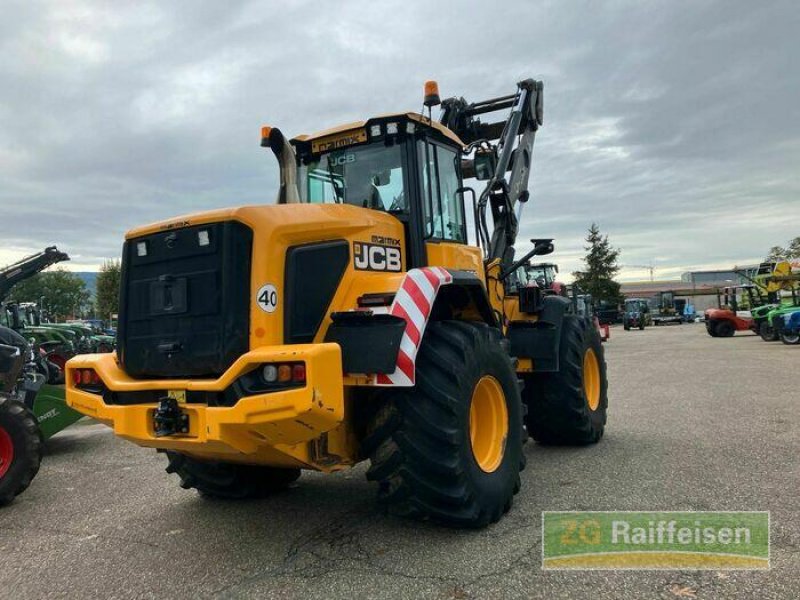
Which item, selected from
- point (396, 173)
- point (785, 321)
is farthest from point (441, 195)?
point (785, 321)

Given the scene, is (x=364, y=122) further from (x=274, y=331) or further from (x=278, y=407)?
(x=278, y=407)

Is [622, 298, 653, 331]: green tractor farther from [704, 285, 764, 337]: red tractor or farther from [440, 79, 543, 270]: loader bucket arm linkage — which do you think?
[440, 79, 543, 270]: loader bucket arm linkage

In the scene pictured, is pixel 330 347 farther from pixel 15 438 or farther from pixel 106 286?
pixel 106 286

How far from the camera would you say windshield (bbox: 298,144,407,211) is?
16.3 feet

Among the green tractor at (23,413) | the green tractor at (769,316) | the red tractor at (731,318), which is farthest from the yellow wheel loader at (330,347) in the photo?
the red tractor at (731,318)

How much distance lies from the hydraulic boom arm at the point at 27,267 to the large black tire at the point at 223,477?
424 inches

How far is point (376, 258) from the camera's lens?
4492 mm

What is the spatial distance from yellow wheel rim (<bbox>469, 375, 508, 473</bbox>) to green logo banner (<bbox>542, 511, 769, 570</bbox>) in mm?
534

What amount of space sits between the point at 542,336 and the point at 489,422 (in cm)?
201

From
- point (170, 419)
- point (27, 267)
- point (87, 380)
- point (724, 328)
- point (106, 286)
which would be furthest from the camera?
point (106, 286)

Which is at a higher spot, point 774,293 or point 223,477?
point 774,293

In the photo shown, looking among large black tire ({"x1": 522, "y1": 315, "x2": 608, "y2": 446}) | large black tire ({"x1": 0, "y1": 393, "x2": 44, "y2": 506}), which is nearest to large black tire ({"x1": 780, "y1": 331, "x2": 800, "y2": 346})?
large black tire ({"x1": 522, "y1": 315, "x2": 608, "y2": 446})

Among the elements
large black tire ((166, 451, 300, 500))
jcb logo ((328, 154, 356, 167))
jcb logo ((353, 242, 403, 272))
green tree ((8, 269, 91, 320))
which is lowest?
large black tire ((166, 451, 300, 500))

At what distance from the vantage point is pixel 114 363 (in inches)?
172
